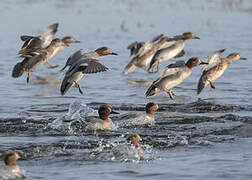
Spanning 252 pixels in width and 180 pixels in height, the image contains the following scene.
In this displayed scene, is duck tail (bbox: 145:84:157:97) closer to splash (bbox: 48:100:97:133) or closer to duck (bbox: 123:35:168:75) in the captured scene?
splash (bbox: 48:100:97:133)

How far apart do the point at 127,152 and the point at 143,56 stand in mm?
7138

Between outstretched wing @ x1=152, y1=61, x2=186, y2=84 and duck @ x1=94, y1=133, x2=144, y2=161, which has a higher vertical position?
outstretched wing @ x1=152, y1=61, x2=186, y2=84

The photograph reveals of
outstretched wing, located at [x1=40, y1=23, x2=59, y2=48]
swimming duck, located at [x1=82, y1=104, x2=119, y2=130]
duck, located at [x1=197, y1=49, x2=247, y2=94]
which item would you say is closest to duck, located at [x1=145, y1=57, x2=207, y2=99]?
duck, located at [x1=197, y1=49, x2=247, y2=94]

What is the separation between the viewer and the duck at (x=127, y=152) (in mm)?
7035

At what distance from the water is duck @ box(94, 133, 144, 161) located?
15cm

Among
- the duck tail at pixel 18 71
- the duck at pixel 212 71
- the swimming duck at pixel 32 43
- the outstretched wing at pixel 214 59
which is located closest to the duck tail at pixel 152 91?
the duck at pixel 212 71

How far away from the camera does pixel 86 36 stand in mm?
18484

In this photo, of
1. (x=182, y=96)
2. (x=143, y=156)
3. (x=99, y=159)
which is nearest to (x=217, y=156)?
(x=143, y=156)

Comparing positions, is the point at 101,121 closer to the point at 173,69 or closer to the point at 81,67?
the point at 81,67

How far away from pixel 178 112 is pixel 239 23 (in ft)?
38.2

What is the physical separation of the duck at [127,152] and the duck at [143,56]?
655 cm

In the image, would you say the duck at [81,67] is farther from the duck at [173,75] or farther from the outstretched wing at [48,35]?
the outstretched wing at [48,35]

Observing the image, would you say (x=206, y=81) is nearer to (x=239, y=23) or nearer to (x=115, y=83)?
(x=115, y=83)

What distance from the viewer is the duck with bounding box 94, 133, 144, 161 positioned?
7035 mm
